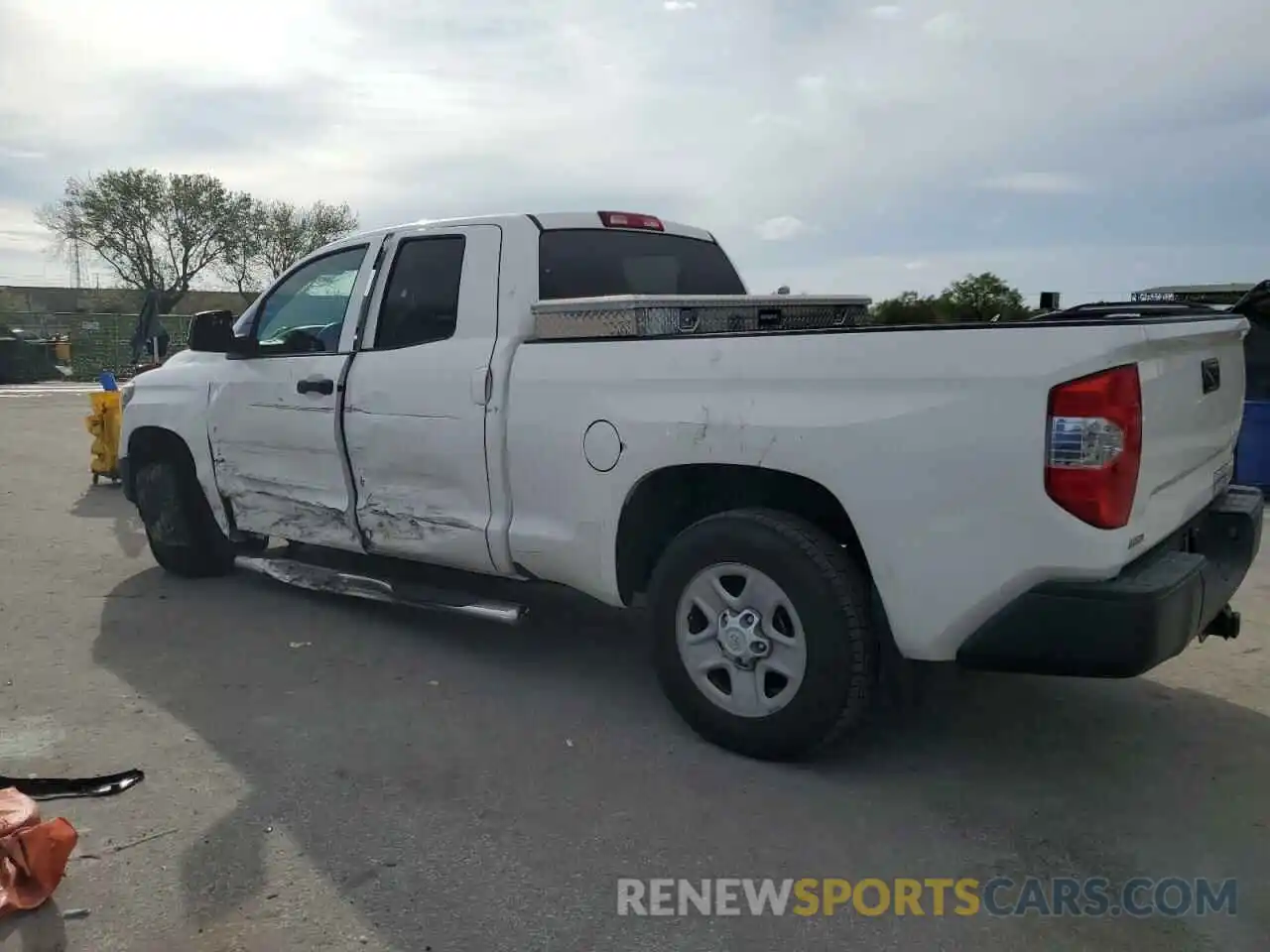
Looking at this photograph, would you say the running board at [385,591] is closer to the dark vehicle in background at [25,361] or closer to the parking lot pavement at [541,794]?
the parking lot pavement at [541,794]

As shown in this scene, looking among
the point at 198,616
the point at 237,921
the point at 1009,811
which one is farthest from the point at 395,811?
the point at 198,616

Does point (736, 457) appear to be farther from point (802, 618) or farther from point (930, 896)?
point (930, 896)

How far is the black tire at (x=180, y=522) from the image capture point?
Answer: 593cm

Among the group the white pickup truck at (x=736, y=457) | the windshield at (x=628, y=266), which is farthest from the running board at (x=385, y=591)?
the windshield at (x=628, y=266)

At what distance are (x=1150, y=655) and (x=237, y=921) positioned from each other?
2536 mm

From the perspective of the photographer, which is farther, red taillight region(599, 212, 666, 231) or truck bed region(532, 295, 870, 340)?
red taillight region(599, 212, 666, 231)

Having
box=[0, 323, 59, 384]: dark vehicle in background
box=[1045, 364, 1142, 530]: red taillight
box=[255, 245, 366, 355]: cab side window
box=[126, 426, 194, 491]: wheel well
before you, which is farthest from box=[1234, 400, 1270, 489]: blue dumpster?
box=[0, 323, 59, 384]: dark vehicle in background

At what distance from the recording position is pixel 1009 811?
10.4 feet

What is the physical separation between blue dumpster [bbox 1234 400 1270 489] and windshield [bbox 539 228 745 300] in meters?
5.70

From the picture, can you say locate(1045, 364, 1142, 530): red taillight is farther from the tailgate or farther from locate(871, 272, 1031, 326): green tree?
locate(871, 272, 1031, 326): green tree

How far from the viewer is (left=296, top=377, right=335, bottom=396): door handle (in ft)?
15.8

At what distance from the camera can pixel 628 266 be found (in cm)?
479

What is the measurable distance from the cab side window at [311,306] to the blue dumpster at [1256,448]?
7483mm

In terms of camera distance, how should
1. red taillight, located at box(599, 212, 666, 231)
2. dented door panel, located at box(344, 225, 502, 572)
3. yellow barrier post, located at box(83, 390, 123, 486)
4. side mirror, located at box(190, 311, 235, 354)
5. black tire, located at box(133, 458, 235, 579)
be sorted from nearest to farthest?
dented door panel, located at box(344, 225, 502, 572)
red taillight, located at box(599, 212, 666, 231)
side mirror, located at box(190, 311, 235, 354)
black tire, located at box(133, 458, 235, 579)
yellow barrier post, located at box(83, 390, 123, 486)
